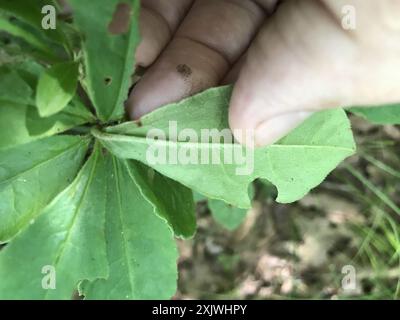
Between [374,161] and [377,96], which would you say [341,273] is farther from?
[377,96]

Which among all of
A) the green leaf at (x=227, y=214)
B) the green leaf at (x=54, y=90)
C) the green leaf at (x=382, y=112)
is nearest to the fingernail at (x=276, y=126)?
the green leaf at (x=382, y=112)

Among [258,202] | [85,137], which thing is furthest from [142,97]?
[258,202]

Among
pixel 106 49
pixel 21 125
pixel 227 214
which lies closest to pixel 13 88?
pixel 21 125

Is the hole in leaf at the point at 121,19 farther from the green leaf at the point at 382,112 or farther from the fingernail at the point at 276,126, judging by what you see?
the green leaf at the point at 382,112

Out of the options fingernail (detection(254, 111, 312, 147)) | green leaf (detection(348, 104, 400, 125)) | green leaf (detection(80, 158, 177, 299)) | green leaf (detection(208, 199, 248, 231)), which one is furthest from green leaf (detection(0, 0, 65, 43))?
green leaf (detection(208, 199, 248, 231))

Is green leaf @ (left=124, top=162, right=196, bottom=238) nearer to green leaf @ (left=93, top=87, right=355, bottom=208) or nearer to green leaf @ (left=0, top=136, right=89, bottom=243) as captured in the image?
green leaf @ (left=93, top=87, right=355, bottom=208)

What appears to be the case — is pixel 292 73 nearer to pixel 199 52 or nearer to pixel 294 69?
pixel 294 69
